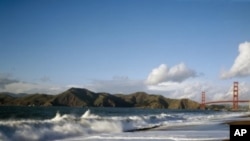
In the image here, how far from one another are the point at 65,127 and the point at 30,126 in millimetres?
2371

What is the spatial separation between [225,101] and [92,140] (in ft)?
371

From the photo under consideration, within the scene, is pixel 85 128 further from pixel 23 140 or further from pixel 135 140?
pixel 135 140

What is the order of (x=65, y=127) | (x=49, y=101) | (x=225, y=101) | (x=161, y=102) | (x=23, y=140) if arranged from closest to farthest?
(x=23, y=140) < (x=65, y=127) < (x=225, y=101) < (x=49, y=101) < (x=161, y=102)

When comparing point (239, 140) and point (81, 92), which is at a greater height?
point (81, 92)

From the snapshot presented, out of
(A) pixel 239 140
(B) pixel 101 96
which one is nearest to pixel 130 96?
(B) pixel 101 96

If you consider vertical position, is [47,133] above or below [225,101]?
below

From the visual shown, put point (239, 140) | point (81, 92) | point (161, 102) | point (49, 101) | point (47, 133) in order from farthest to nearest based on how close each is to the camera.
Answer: point (161, 102) < point (81, 92) < point (49, 101) < point (47, 133) < point (239, 140)

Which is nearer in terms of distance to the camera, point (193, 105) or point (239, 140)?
point (239, 140)

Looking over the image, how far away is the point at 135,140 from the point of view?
1371cm

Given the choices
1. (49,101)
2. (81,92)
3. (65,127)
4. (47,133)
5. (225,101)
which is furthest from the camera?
(81,92)

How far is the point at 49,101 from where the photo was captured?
141 m

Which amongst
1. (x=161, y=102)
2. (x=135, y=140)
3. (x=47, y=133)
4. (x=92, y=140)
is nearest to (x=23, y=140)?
(x=47, y=133)

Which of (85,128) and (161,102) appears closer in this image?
(85,128)

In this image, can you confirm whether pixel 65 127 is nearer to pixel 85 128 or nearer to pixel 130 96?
pixel 85 128
